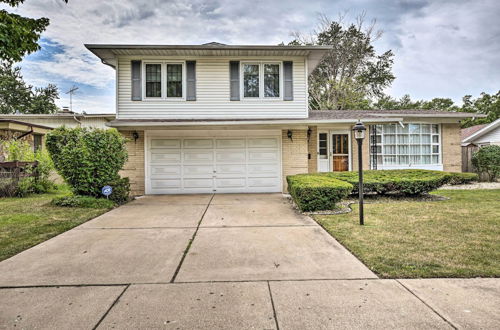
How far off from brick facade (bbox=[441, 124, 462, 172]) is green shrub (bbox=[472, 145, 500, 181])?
3.99 feet

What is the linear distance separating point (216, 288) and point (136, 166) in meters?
7.84

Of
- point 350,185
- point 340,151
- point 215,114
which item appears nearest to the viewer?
point 350,185

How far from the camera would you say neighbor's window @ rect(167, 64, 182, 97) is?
31.2 ft

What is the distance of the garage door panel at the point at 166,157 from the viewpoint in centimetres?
950

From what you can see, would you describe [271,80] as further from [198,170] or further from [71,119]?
[71,119]

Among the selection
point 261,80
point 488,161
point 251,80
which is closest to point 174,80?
point 251,80

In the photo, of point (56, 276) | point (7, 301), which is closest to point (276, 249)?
point (56, 276)

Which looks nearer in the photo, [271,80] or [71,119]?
[271,80]

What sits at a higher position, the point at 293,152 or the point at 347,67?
the point at 347,67

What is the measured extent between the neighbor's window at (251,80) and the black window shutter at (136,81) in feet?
12.4

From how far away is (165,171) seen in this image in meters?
9.55

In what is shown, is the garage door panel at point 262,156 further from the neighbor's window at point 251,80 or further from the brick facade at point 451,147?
the brick facade at point 451,147

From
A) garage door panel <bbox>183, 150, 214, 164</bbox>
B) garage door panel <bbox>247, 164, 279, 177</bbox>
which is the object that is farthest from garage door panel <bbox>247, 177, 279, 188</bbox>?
garage door panel <bbox>183, 150, 214, 164</bbox>

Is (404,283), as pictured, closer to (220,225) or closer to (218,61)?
(220,225)
